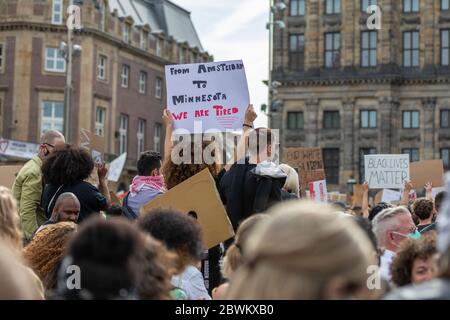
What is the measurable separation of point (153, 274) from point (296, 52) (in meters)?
57.0

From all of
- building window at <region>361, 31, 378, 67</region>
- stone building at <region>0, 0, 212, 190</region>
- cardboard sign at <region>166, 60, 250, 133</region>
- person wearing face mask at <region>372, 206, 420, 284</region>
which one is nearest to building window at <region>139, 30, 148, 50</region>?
stone building at <region>0, 0, 212, 190</region>

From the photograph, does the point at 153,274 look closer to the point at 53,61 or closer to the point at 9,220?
the point at 9,220

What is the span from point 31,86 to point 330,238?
1902 inches

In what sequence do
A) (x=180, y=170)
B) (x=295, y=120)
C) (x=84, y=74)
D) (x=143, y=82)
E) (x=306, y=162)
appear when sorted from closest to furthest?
(x=180, y=170) → (x=306, y=162) → (x=84, y=74) → (x=143, y=82) → (x=295, y=120)

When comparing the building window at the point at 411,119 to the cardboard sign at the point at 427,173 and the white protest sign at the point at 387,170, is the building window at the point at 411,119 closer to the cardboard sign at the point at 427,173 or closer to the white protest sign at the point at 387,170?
the white protest sign at the point at 387,170

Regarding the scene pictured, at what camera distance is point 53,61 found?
50906 mm

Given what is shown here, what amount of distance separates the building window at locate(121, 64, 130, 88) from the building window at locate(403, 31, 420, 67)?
Answer: 16.0 metres

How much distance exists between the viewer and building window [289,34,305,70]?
59719mm

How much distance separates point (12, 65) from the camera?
50.0m

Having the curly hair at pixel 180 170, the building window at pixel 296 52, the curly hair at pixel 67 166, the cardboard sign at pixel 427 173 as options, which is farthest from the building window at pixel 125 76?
the curly hair at pixel 180 170

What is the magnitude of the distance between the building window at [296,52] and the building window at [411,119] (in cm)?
674

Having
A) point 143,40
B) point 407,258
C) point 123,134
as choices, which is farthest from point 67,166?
point 143,40
